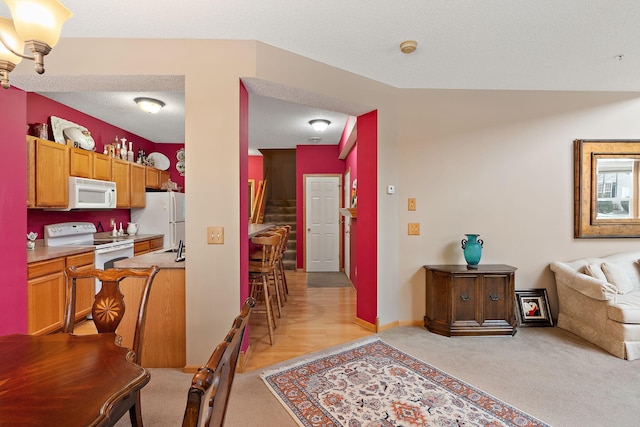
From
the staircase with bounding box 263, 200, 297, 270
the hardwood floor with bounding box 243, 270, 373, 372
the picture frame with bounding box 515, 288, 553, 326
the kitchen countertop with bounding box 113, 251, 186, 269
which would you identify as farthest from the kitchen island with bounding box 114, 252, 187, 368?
the staircase with bounding box 263, 200, 297, 270

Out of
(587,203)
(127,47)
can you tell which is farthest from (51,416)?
(587,203)

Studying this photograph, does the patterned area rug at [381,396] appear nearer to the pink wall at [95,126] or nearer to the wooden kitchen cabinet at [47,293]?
the wooden kitchen cabinet at [47,293]

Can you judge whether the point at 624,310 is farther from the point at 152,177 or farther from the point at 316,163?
the point at 152,177

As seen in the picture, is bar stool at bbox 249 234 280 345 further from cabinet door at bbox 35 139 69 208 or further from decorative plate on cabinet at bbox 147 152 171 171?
decorative plate on cabinet at bbox 147 152 171 171

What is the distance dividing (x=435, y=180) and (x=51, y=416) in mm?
3395

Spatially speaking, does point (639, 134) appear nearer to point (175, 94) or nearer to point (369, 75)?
point (369, 75)

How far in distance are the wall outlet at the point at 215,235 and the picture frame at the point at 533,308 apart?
327cm

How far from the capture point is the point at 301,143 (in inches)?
237

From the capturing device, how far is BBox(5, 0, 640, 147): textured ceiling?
1.94 m

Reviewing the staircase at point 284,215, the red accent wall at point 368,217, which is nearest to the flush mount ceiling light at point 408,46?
the red accent wall at point 368,217

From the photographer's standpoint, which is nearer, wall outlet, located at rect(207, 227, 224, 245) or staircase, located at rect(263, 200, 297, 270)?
wall outlet, located at rect(207, 227, 224, 245)

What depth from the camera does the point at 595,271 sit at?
297 centimetres

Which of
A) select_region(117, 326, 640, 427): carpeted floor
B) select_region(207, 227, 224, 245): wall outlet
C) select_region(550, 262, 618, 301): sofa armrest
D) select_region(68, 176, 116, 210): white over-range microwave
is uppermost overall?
select_region(68, 176, 116, 210): white over-range microwave

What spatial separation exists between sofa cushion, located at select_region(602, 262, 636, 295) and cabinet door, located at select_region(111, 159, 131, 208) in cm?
625
